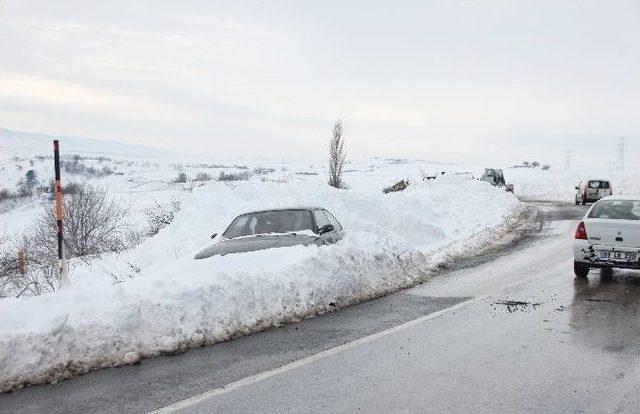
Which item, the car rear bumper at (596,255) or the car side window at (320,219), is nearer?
the car rear bumper at (596,255)

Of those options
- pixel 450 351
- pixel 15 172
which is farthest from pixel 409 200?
pixel 15 172

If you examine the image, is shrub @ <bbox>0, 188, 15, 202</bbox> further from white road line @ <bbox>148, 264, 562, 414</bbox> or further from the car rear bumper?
white road line @ <bbox>148, 264, 562, 414</bbox>

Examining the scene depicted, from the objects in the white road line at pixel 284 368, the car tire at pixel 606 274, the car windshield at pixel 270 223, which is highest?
the car windshield at pixel 270 223

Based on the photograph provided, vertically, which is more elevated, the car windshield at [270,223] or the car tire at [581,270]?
the car windshield at [270,223]

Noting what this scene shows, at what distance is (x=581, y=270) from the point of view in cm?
1088

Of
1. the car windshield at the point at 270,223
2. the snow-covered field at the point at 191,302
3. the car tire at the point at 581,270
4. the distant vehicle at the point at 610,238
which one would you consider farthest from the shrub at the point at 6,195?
the distant vehicle at the point at 610,238

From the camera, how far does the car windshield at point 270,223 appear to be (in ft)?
33.6

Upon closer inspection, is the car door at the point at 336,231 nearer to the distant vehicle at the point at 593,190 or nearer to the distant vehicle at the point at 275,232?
the distant vehicle at the point at 275,232

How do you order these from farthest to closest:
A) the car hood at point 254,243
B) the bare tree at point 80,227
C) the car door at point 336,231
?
the bare tree at point 80,227, the car door at point 336,231, the car hood at point 254,243

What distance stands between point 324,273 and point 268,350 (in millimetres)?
2658

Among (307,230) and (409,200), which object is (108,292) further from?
(409,200)

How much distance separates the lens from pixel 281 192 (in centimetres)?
2272

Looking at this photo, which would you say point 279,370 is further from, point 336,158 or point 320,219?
point 336,158

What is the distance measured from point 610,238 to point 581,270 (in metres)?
0.83
